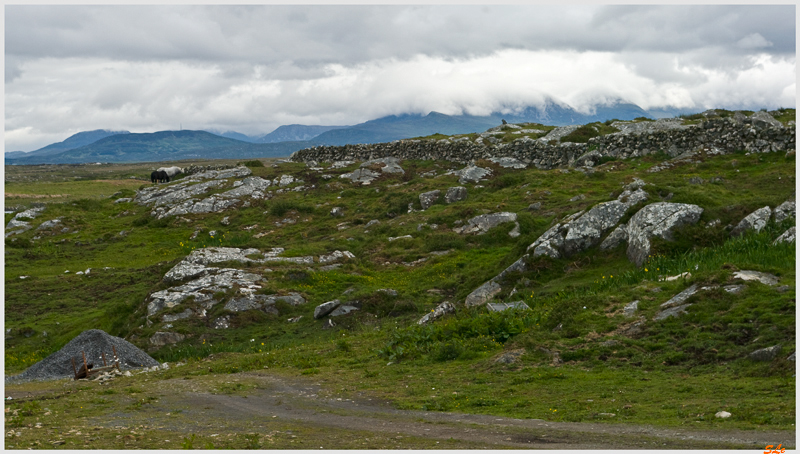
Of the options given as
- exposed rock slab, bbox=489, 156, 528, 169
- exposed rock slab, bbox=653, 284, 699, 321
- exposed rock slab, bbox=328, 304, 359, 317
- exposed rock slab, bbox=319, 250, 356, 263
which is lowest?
exposed rock slab, bbox=328, 304, 359, 317

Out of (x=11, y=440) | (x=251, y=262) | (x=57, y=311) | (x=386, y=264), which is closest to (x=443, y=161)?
(x=386, y=264)

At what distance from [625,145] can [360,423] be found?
4335 centimetres

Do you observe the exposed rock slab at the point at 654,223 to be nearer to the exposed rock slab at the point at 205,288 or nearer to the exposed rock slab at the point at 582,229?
the exposed rock slab at the point at 582,229

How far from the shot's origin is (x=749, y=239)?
69.8 ft

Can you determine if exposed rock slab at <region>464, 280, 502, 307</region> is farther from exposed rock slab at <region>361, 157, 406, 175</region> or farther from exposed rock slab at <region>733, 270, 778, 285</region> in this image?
exposed rock slab at <region>361, 157, 406, 175</region>

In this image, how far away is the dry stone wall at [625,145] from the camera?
42844 millimetres

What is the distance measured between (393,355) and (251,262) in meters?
15.6

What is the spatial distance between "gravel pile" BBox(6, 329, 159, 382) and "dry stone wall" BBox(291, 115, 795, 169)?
38316 millimetres

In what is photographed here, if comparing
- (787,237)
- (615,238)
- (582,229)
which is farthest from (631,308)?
(582,229)

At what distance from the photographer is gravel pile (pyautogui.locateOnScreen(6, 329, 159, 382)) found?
2050 centimetres

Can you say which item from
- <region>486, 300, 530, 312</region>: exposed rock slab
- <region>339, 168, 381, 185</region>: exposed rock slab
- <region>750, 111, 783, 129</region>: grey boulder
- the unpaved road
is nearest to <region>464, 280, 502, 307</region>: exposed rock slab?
<region>486, 300, 530, 312</region>: exposed rock slab

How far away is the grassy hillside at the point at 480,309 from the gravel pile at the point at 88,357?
159 centimetres

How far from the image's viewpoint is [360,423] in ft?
38.7

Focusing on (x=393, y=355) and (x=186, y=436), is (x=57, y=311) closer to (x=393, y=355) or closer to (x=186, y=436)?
(x=393, y=355)
